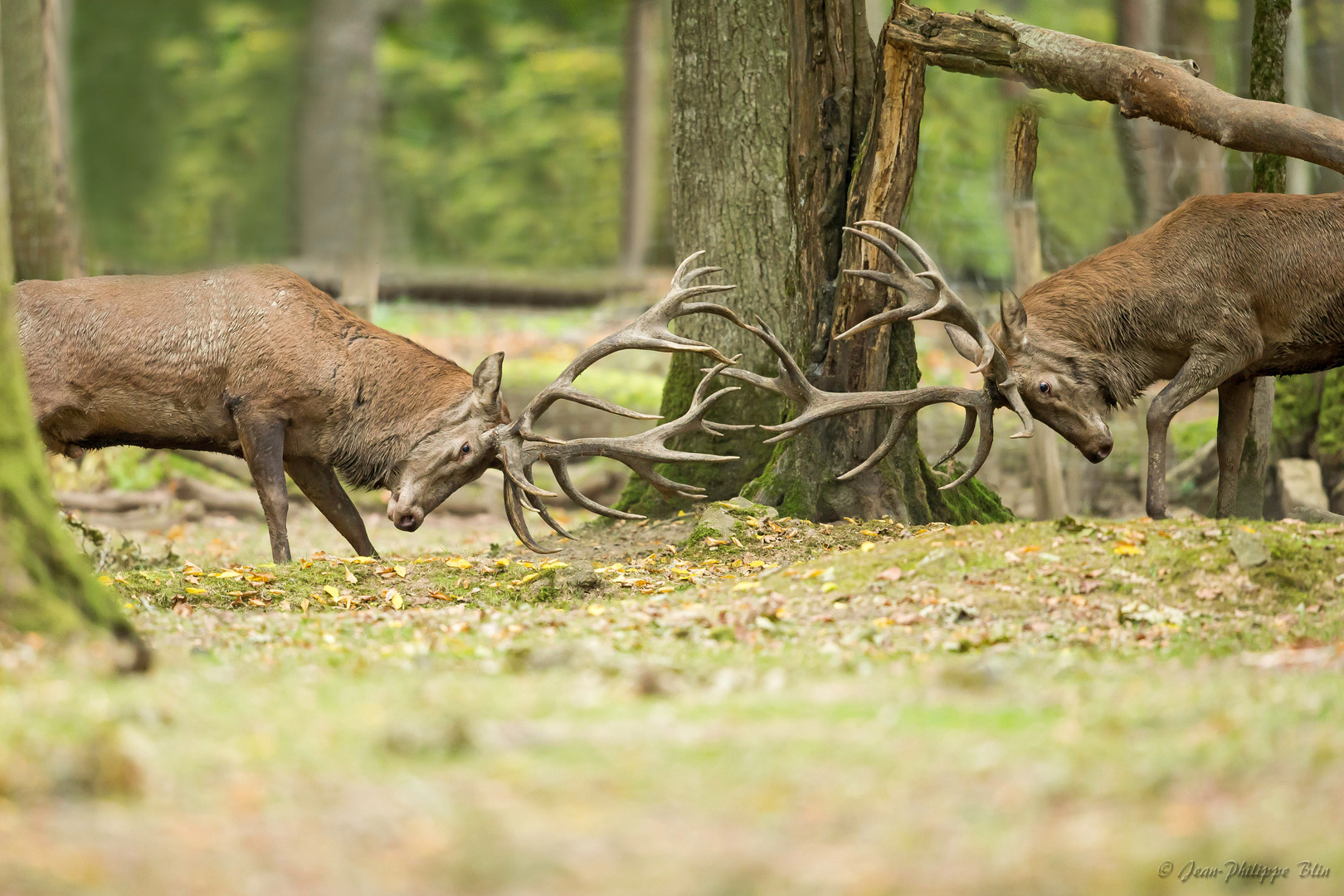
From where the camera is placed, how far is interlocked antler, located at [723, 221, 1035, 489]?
327 inches

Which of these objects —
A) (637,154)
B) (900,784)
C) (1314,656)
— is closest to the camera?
(900,784)

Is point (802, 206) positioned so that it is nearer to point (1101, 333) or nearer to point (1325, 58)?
point (1101, 333)

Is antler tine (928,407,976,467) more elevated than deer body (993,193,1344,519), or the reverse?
deer body (993,193,1344,519)

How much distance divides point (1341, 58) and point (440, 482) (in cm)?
861

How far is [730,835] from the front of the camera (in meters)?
2.89

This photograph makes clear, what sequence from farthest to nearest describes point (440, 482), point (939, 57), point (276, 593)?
point (440, 482)
point (939, 57)
point (276, 593)

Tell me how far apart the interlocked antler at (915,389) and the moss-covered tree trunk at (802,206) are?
0.42 metres

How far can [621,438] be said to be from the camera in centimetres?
846

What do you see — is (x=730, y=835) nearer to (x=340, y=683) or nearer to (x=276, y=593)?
(x=340, y=683)

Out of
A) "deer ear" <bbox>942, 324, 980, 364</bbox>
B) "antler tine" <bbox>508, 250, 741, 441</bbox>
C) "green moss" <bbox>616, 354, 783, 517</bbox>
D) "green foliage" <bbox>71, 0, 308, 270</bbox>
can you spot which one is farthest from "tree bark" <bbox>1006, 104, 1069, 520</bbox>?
"green foliage" <bbox>71, 0, 308, 270</bbox>

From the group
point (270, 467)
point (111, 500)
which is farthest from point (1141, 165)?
point (111, 500)

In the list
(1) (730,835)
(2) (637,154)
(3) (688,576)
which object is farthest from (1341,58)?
(1) (730,835)

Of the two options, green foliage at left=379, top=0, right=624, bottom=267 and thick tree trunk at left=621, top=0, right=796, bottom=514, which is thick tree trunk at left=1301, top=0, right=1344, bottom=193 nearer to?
thick tree trunk at left=621, top=0, right=796, bottom=514

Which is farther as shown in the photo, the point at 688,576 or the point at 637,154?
the point at 637,154
